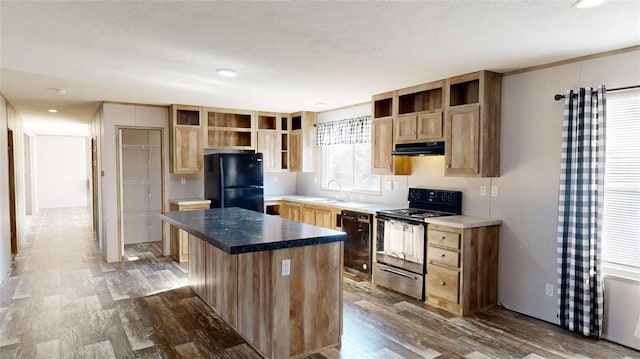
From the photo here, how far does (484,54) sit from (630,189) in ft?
5.10

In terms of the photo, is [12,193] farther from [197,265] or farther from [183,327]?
[183,327]

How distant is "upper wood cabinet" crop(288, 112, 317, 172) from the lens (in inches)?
261

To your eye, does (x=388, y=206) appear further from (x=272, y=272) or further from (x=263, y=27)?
(x=263, y=27)

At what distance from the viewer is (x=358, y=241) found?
495cm

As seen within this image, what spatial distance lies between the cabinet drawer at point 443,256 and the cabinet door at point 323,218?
5.65 feet

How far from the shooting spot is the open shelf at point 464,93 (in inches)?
159

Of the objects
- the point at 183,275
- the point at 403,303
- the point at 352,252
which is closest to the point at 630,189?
the point at 403,303

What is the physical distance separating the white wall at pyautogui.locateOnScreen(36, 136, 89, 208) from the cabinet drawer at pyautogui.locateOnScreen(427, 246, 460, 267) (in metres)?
11.6

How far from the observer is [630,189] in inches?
120

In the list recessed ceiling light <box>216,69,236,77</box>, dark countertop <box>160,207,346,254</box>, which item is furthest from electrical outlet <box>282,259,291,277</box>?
recessed ceiling light <box>216,69,236,77</box>

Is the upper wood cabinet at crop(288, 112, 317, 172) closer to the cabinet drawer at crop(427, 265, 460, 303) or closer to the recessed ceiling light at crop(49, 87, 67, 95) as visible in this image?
the cabinet drawer at crop(427, 265, 460, 303)

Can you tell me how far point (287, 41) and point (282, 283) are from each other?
175 centimetres

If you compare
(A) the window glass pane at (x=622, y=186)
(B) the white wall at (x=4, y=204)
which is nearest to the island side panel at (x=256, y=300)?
(A) the window glass pane at (x=622, y=186)

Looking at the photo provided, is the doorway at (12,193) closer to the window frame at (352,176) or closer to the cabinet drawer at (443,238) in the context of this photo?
the window frame at (352,176)
